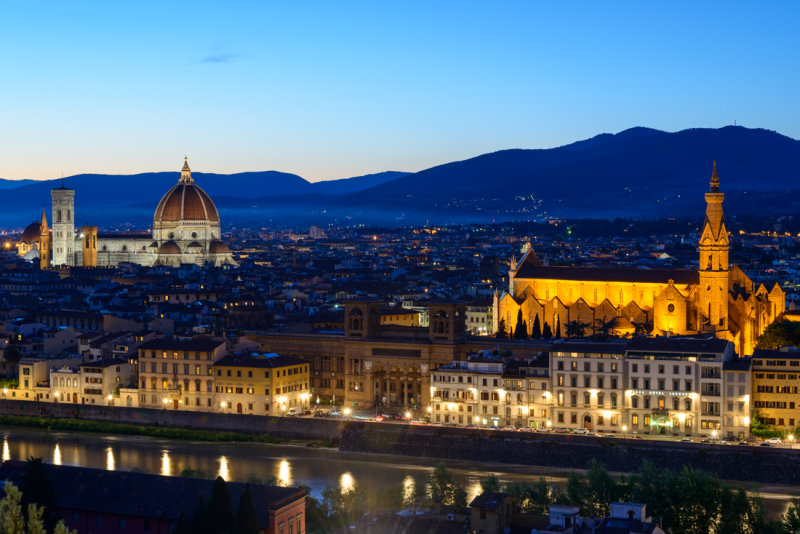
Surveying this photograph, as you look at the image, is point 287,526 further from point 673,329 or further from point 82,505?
point 673,329

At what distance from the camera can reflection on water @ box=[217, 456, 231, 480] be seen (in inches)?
1375

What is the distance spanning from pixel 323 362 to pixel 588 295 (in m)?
11.7

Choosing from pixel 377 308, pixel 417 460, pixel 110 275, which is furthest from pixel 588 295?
pixel 110 275

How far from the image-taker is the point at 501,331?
5081cm

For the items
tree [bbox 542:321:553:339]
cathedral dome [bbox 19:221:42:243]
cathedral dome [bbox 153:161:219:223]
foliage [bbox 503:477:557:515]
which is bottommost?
foliage [bbox 503:477:557:515]

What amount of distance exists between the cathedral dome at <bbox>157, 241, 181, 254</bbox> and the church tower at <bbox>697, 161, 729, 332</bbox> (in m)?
68.1

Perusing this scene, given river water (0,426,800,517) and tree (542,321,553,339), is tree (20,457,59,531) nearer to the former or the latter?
river water (0,426,800,517)

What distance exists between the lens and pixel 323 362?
4641 cm

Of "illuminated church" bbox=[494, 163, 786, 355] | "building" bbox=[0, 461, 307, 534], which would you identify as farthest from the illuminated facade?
"building" bbox=[0, 461, 307, 534]

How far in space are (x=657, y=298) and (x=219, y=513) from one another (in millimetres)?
28983

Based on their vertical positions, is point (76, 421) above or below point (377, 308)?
below

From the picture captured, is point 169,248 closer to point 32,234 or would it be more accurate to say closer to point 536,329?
point 32,234

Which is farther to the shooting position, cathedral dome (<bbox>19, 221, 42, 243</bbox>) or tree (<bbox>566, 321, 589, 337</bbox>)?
cathedral dome (<bbox>19, 221, 42, 243</bbox>)

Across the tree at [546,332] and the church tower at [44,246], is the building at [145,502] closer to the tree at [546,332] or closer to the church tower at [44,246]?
the tree at [546,332]
